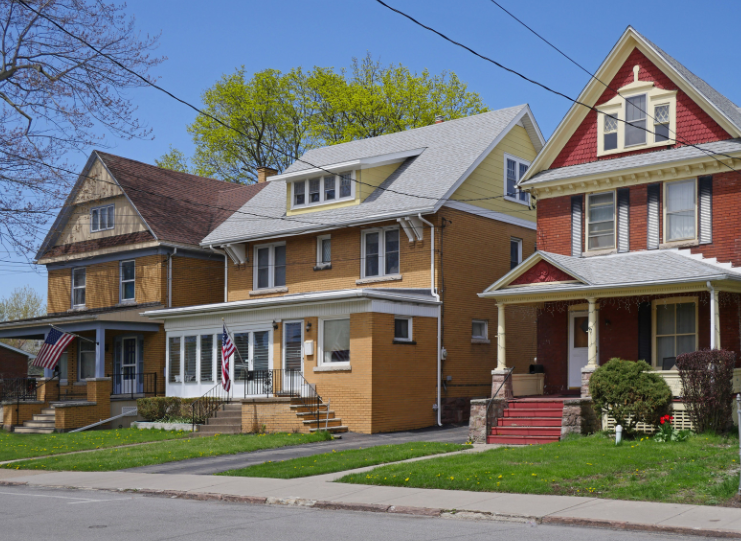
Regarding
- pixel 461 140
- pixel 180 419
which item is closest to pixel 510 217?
pixel 461 140

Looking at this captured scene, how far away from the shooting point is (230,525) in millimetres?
11383

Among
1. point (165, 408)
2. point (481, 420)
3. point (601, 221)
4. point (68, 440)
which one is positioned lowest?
point (68, 440)

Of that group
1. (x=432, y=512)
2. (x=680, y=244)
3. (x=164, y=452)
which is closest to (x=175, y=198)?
(x=164, y=452)

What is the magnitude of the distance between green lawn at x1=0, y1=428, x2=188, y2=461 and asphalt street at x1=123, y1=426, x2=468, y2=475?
524 centimetres

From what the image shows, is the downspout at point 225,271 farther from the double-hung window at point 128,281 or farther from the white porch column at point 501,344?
the white porch column at point 501,344

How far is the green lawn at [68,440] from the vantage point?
2306 centimetres

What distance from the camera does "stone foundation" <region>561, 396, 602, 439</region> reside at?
19.7 metres

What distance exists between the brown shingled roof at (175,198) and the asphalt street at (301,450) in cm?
1441

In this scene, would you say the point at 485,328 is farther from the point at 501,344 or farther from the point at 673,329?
the point at 673,329

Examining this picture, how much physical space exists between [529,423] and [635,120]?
29.3 ft

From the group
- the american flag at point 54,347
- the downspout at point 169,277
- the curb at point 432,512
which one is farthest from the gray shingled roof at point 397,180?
the curb at point 432,512

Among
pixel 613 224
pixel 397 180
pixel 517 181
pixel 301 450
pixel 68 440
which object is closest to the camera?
pixel 301 450

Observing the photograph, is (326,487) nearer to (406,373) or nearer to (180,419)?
(406,373)

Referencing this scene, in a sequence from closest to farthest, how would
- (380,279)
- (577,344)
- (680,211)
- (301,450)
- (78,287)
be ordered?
(301,450)
(680,211)
(577,344)
(380,279)
(78,287)
